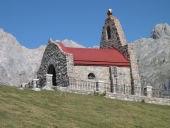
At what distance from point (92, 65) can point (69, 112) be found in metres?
13.6

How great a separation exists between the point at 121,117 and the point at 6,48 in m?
67.1

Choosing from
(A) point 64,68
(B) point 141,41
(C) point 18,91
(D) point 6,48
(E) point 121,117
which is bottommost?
(E) point 121,117

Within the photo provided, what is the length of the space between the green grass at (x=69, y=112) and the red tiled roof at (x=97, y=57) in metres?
8.67

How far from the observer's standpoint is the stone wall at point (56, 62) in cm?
2941

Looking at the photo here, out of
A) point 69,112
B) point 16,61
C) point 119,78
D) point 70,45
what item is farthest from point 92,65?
point 70,45

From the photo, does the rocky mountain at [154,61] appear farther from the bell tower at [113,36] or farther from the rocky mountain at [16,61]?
the bell tower at [113,36]

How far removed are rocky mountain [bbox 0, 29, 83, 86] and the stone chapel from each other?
39571mm

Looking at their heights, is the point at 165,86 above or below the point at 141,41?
below

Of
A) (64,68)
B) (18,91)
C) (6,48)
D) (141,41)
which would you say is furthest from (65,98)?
(141,41)

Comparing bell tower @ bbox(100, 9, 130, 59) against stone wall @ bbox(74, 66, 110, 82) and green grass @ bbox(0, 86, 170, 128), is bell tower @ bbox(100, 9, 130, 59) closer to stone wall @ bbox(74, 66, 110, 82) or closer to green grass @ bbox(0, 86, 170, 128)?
stone wall @ bbox(74, 66, 110, 82)

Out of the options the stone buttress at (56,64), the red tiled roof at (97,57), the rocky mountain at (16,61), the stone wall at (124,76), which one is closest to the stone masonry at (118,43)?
the stone wall at (124,76)

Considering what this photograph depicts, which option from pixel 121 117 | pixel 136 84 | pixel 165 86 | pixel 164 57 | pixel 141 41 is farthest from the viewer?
pixel 141 41

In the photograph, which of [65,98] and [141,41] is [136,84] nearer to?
[65,98]

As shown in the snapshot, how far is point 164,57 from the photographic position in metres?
149
